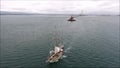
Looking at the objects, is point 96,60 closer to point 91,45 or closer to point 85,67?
point 85,67

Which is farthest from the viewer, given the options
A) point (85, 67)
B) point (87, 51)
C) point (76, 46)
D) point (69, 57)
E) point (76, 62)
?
point (76, 46)

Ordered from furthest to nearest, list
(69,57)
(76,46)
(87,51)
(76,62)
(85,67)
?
(76,46) → (87,51) → (69,57) → (76,62) → (85,67)

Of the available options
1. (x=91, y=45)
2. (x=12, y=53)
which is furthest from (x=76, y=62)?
(x=12, y=53)

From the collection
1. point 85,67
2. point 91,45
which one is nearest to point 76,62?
point 85,67

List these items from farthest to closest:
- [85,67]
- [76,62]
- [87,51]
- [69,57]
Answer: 1. [87,51]
2. [69,57]
3. [76,62]
4. [85,67]

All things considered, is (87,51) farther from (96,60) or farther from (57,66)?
(57,66)

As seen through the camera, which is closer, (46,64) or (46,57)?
(46,64)

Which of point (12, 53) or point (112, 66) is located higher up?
point (12, 53)

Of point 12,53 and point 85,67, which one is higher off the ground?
point 12,53

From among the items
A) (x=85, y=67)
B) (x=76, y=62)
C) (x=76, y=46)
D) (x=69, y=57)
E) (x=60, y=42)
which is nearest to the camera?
(x=85, y=67)
